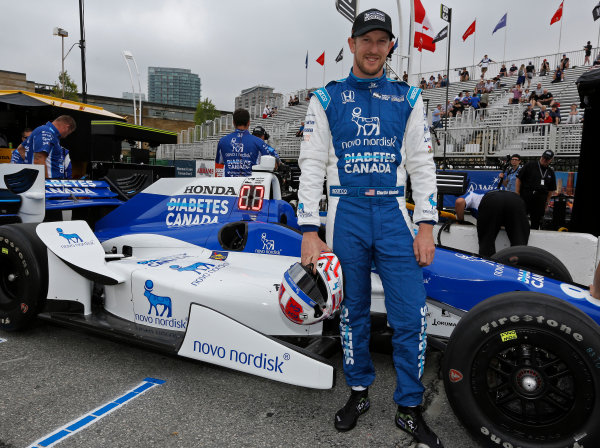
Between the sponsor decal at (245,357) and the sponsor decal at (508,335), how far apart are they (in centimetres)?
100

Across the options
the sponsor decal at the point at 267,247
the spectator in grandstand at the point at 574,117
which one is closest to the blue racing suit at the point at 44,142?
the sponsor decal at the point at 267,247

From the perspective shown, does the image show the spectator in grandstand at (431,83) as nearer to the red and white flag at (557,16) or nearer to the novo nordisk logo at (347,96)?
the red and white flag at (557,16)

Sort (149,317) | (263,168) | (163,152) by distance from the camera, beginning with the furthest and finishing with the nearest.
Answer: (163,152) → (263,168) → (149,317)

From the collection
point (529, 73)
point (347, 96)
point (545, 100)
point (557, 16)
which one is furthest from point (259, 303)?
point (557, 16)

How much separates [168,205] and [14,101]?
4.31 metres

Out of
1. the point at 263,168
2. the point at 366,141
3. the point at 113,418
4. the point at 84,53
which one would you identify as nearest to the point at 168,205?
the point at 263,168

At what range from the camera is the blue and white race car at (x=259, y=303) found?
6.24 ft

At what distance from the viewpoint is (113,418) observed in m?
2.28

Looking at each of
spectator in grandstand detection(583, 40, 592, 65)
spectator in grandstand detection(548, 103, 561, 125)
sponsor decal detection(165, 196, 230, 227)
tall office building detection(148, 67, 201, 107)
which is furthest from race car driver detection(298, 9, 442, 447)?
tall office building detection(148, 67, 201, 107)

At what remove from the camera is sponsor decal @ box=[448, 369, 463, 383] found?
1980mm

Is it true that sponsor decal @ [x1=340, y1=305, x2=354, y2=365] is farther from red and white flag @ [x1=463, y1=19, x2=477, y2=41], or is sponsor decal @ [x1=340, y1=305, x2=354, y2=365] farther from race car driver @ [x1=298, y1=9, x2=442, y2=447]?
red and white flag @ [x1=463, y1=19, x2=477, y2=41]

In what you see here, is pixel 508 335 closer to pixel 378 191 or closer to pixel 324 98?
pixel 378 191

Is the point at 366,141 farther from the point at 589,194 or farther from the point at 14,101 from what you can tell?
the point at 14,101

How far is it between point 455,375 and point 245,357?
1.04m
